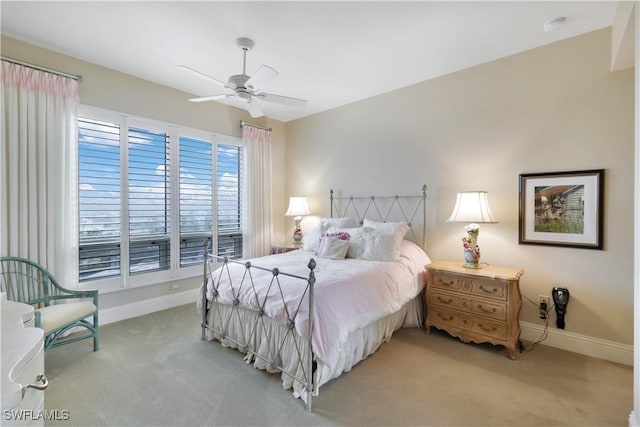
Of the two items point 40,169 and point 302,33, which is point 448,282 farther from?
point 40,169

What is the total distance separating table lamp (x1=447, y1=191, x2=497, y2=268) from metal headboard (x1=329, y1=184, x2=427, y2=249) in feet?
2.13

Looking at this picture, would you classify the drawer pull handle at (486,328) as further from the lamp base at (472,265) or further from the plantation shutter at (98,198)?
the plantation shutter at (98,198)

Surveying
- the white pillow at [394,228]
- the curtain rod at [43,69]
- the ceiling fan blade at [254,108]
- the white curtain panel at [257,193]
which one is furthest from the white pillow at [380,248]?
the curtain rod at [43,69]

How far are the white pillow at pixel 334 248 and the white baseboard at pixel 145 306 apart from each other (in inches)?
83.1

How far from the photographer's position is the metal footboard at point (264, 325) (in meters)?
1.97

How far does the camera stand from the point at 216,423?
179 cm

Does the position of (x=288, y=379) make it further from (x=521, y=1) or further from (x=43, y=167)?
(x=521, y=1)

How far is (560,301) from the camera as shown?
105 inches

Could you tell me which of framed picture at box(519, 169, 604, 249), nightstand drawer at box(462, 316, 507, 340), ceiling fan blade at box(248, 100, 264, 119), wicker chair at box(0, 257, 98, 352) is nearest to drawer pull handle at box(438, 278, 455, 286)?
nightstand drawer at box(462, 316, 507, 340)

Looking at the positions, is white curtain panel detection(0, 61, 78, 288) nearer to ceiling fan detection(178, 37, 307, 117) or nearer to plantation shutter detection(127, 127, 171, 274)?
plantation shutter detection(127, 127, 171, 274)

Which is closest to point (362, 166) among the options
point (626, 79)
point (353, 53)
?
point (353, 53)

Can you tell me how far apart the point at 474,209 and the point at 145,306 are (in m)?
4.01

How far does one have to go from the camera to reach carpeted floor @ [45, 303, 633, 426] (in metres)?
1.83

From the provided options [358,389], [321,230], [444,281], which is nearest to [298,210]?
[321,230]
